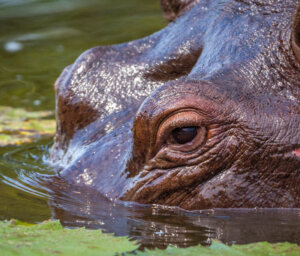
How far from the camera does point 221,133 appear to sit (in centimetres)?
352

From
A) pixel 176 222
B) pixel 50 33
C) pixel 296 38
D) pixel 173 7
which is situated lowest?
pixel 176 222

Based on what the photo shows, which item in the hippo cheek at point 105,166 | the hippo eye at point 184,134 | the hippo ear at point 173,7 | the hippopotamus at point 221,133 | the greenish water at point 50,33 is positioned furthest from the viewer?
the greenish water at point 50,33

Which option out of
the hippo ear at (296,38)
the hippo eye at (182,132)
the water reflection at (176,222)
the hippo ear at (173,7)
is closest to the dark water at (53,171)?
the water reflection at (176,222)

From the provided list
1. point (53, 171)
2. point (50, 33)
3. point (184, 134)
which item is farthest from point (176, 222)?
point (50, 33)

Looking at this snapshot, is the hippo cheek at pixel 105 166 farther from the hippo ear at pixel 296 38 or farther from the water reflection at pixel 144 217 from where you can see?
the hippo ear at pixel 296 38

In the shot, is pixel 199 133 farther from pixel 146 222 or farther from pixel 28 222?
pixel 28 222

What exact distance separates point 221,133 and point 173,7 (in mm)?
1790

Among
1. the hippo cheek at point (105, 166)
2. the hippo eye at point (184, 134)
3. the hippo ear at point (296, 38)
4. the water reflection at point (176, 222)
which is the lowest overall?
the water reflection at point (176, 222)

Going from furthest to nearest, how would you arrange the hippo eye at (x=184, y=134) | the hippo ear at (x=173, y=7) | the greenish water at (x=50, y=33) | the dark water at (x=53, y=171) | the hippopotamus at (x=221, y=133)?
1. the greenish water at (x=50, y=33)
2. the hippo ear at (x=173, y=7)
3. the hippo eye at (x=184, y=134)
4. the hippopotamus at (x=221, y=133)
5. the dark water at (x=53, y=171)

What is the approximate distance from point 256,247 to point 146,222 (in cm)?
91

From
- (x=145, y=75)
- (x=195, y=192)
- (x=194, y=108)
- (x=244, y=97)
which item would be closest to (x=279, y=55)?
(x=244, y=97)

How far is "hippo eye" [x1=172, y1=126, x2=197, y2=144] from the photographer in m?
3.58

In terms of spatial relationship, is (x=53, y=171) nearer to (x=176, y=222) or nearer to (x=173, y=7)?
(x=176, y=222)

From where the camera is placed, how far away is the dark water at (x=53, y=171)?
3283 mm
